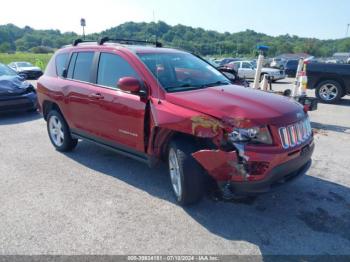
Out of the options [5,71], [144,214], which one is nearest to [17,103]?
[5,71]

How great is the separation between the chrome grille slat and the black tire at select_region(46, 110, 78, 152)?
3.58 metres

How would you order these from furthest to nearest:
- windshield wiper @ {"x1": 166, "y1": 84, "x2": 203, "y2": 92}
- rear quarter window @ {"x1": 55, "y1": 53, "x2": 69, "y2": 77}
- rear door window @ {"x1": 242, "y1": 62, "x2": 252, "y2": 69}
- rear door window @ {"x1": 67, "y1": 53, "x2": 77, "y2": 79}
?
1. rear door window @ {"x1": 242, "y1": 62, "x2": 252, "y2": 69}
2. rear quarter window @ {"x1": 55, "y1": 53, "x2": 69, "y2": 77}
3. rear door window @ {"x1": 67, "y1": 53, "x2": 77, "y2": 79}
4. windshield wiper @ {"x1": 166, "y1": 84, "x2": 203, "y2": 92}

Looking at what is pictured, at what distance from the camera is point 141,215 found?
351 cm

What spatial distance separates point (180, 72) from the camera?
167 inches

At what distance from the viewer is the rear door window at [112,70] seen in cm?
412

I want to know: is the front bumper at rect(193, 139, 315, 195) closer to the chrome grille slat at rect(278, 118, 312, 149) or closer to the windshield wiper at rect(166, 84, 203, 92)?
the chrome grille slat at rect(278, 118, 312, 149)

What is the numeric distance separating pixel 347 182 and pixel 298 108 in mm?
1537

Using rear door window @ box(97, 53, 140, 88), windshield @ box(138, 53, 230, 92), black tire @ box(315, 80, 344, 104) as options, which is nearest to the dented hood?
windshield @ box(138, 53, 230, 92)

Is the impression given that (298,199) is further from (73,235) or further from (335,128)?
(335,128)

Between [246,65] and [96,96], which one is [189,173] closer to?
[96,96]

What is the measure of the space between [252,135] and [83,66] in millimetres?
3000

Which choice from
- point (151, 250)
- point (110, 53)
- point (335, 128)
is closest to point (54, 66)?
point (110, 53)

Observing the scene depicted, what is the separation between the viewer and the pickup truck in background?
34.2 feet

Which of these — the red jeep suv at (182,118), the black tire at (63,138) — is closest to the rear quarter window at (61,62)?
the red jeep suv at (182,118)
